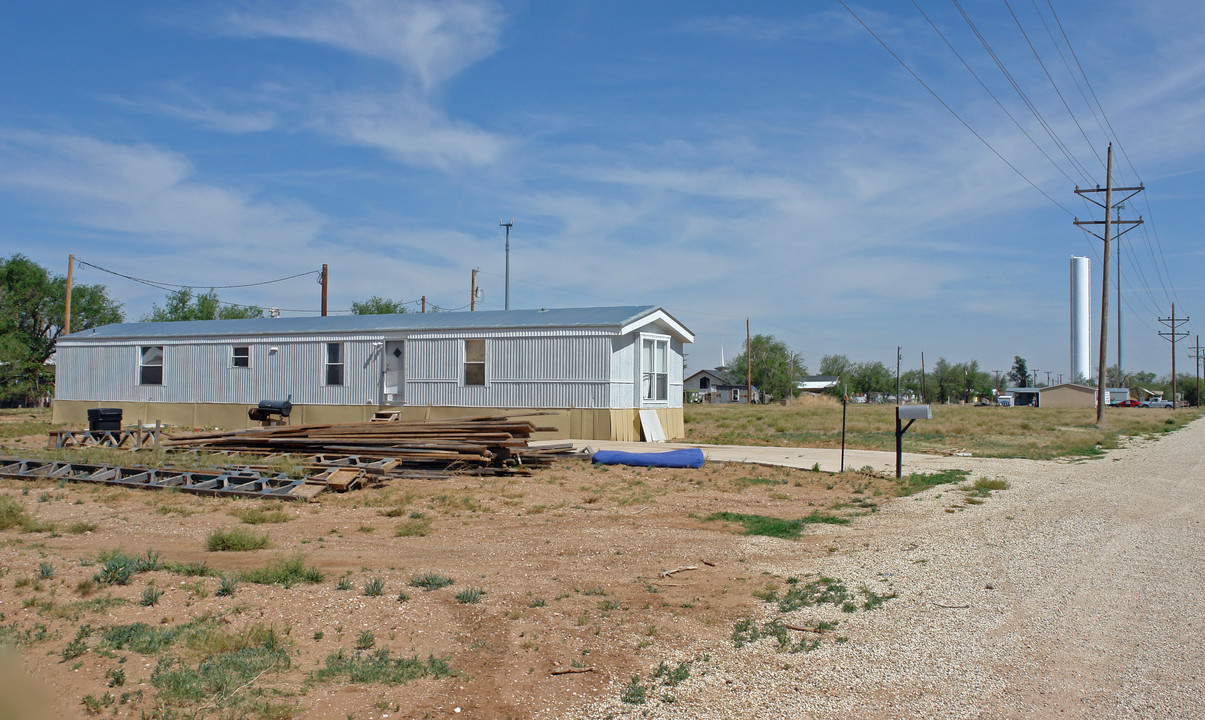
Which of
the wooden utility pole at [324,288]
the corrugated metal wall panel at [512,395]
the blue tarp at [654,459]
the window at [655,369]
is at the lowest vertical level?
the blue tarp at [654,459]

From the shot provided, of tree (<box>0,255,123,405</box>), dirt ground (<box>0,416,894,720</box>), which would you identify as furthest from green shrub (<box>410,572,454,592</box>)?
tree (<box>0,255,123,405</box>)

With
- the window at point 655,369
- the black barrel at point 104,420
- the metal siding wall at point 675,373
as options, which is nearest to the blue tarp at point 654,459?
the window at point 655,369

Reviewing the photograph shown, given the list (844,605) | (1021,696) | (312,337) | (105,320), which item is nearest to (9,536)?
(844,605)

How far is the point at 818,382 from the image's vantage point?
123812mm

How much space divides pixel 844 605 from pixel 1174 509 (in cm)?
802

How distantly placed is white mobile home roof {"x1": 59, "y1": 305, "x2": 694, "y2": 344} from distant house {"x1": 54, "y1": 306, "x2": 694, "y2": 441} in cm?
6

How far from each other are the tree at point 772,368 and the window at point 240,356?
223 feet

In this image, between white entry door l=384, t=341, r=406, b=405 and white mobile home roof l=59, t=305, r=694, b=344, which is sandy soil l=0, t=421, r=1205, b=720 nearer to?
white mobile home roof l=59, t=305, r=694, b=344

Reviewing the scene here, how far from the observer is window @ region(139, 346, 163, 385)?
26812 millimetres

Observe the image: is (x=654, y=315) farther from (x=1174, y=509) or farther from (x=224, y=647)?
(x=224, y=647)

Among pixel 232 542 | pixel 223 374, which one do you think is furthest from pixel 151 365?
pixel 232 542

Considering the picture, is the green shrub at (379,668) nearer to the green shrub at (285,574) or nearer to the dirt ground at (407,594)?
the dirt ground at (407,594)

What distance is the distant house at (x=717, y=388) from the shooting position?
93312 mm

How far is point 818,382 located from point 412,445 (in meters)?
115
